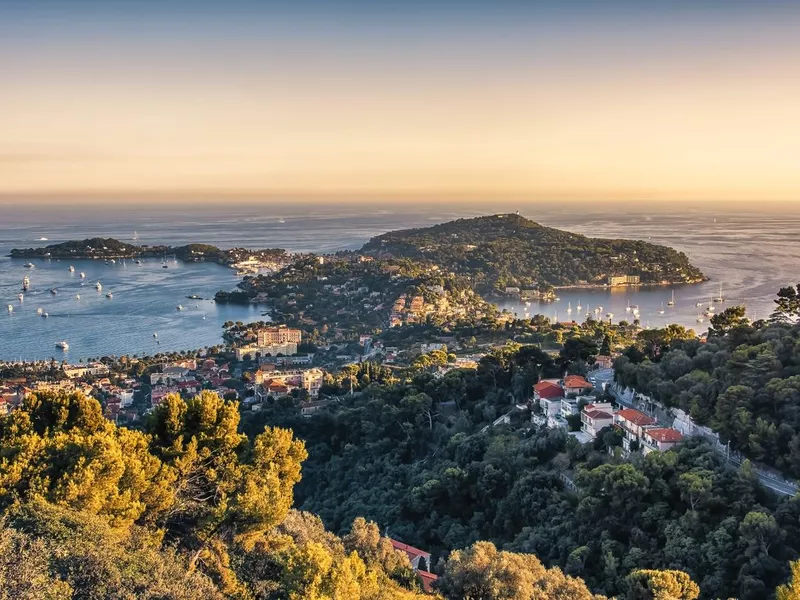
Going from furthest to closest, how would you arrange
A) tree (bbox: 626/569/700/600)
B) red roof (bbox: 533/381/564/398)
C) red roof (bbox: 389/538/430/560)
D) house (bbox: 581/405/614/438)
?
red roof (bbox: 533/381/564/398), house (bbox: 581/405/614/438), red roof (bbox: 389/538/430/560), tree (bbox: 626/569/700/600)

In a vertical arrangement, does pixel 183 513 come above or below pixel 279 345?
above

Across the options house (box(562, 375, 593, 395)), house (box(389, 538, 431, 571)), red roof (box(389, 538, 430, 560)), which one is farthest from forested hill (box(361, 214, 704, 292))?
house (box(389, 538, 431, 571))

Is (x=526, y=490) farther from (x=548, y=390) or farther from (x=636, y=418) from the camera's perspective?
(x=548, y=390)

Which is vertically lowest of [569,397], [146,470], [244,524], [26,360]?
[26,360]

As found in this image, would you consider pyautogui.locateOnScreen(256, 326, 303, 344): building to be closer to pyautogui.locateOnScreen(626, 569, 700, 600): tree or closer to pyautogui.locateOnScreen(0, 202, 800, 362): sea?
pyautogui.locateOnScreen(0, 202, 800, 362): sea

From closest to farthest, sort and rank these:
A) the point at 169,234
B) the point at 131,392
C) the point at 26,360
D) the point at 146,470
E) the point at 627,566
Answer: the point at 146,470 → the point at 627,566 → the point at 131,392 → the point at 26,360 → the point at 169,234

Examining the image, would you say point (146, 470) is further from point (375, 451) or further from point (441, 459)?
point (375, 451)

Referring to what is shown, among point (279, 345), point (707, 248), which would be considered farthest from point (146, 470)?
point (707, 248)
